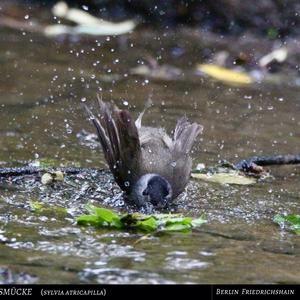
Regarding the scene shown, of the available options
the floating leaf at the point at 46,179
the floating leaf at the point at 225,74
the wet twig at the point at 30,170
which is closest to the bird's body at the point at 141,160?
the wet twig at the point at 30,170

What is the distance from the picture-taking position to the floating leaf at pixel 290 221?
4.83 meters

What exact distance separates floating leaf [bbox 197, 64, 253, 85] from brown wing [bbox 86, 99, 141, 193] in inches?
124

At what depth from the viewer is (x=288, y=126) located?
727 centimetres

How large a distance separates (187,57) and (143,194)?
4.17 metres

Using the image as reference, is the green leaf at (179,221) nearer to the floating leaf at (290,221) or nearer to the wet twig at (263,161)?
the floating leaf at (290,221)

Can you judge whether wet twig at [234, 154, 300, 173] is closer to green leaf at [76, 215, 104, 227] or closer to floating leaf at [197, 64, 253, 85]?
green leaf at [76, 215, 104, 227]

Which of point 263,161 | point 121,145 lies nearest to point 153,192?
point 121,145

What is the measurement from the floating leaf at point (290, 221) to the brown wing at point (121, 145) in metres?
1.06

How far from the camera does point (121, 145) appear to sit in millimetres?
5559

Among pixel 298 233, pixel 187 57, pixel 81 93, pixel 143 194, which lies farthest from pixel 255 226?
pixel 187 57

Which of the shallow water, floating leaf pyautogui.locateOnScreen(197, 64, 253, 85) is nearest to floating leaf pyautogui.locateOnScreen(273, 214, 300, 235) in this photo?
the shallow water

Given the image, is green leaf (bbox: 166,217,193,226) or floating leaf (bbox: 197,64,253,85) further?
floating leaf (bbox: 197,64,253,85)

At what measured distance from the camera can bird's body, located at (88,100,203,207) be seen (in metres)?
5.38
